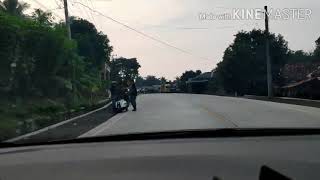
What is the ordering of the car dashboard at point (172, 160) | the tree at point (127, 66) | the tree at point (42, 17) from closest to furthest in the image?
the car dashboard at point (172, 160)
the tree at point (42, 17)
the tree at point (127, 66)

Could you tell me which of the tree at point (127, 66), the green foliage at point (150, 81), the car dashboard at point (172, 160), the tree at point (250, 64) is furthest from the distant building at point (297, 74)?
the green foliage at point (150, 81)

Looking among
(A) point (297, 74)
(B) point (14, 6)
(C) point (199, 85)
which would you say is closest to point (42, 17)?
(B) point (14, 6)

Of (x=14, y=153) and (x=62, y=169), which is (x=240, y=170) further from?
(x=14, y=153)

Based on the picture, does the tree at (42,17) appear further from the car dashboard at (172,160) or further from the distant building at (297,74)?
the car dashboard at (172,160)

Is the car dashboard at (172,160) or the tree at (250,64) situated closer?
the car dashboard at (172,160)

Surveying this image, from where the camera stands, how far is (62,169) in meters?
3.32

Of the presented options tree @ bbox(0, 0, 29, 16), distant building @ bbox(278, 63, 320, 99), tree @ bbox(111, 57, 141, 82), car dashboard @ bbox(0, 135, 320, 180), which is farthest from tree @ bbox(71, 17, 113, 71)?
car dashboard @ bbox(0, 135, 320, 180)

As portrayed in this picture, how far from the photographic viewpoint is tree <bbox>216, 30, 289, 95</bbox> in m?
66.5

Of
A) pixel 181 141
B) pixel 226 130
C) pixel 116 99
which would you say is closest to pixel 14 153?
pixel 181 141

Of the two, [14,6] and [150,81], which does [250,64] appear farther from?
[150,81]

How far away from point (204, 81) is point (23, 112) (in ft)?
246

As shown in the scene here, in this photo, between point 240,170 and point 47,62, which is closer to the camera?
point 240,170

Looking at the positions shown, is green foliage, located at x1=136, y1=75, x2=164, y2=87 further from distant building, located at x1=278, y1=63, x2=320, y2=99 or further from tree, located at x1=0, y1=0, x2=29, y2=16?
tree, located at x1=0, y1=0, x2=29, y2=16

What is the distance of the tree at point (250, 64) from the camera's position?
218ft
